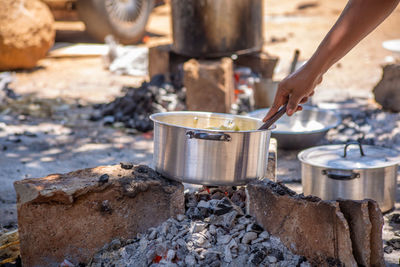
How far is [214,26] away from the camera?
6078mm

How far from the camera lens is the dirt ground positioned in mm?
4871

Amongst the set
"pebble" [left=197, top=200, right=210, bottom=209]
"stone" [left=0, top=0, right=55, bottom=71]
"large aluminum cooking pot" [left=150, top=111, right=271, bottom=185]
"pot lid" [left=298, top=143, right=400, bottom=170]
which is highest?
"stone" [left=0, top=0, right=55, bottom=71]

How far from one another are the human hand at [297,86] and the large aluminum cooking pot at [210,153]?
44 centimetres

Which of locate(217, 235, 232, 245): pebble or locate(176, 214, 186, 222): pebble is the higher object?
→ locate(176, 214, 186, 222): pebble

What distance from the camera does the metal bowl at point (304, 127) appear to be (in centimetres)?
495

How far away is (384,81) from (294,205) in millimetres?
4379

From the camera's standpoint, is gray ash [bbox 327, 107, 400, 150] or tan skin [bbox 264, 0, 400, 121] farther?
gray ash [bbox 327, 107, 400, 150]

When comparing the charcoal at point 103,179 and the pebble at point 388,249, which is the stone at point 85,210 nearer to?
the charcoal at point 103,179

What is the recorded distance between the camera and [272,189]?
106 inches

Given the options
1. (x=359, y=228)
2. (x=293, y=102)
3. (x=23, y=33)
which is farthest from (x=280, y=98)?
(x=23, y=33)

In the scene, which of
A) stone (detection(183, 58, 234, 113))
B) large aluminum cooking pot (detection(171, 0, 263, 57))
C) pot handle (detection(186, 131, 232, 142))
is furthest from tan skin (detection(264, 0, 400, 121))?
large aluminum cooking pot (detection(171, 0, 263, 57))

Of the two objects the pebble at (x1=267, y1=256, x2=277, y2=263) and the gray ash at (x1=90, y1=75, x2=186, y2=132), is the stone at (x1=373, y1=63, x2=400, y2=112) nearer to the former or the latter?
the gray ash at (x1=90, y1=75, x2=186, y2=132)

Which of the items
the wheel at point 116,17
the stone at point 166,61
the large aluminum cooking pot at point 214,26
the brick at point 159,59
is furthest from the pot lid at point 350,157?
the wheel at point 116,17

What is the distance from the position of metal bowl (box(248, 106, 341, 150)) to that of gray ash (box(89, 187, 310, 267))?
87.2 inches
